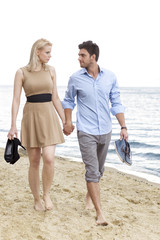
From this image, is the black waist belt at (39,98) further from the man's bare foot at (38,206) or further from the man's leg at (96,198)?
the man's bare foot at (38,206)

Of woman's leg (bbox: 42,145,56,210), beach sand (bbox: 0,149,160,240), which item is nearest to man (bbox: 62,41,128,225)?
beach sand (bbox: 0,149,160,240)

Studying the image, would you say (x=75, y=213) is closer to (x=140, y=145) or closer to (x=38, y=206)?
(x=38, y=206)

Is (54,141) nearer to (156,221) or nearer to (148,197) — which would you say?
(156,221)

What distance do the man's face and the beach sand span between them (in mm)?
1786

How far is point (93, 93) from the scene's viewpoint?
12.5 feet

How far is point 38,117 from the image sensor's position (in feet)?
13.2

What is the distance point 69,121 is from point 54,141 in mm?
289

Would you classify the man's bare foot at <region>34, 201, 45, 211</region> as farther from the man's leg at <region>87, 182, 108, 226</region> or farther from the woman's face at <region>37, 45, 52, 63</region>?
the woman's face at <region>37, 45, 52, 63</region>

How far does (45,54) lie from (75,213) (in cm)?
193

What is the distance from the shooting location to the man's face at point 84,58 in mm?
3840

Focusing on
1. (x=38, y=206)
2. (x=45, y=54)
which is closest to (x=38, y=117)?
(x=45, y=54)

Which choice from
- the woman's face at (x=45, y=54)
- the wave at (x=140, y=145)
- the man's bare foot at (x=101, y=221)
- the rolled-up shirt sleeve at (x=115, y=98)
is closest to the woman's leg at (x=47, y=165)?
the man's bare foot at (x=101, y=221)

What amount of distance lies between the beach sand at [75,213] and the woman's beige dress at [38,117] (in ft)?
2.85

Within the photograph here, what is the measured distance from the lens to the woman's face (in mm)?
3910
